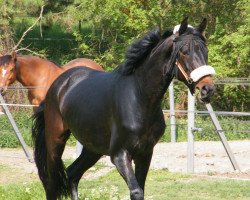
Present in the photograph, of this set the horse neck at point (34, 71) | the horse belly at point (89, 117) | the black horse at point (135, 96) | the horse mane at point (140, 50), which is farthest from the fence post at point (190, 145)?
the horse mane at point (140, 50)

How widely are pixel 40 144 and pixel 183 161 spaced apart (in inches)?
212

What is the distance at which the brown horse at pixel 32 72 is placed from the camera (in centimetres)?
1202

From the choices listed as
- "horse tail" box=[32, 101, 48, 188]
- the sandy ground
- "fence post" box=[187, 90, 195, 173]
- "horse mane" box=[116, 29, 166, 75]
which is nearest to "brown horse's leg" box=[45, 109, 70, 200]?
"horse tail" box=[32, 101, 48, 188]

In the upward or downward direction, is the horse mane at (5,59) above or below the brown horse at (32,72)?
above

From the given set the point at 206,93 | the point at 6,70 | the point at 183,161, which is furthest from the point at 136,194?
the point at 6,70

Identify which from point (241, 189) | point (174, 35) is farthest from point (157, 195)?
point (174, 35)

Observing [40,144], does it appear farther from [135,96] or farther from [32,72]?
[32,72]

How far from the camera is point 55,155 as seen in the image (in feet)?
22.7

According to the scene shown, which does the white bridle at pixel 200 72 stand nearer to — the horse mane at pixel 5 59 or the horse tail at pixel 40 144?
the horse tail at pixel 40 144

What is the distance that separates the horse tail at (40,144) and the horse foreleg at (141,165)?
159 centimetres

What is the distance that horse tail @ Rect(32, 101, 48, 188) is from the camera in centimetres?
720

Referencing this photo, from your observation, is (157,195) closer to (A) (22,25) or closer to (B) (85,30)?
(A) (22,25)

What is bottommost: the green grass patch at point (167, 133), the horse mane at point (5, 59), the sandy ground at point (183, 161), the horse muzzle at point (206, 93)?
the green grass patch at point (167, 133)

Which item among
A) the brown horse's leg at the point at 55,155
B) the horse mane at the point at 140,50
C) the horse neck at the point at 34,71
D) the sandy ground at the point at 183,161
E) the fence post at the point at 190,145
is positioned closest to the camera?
the horse mane at the point at 140,50
